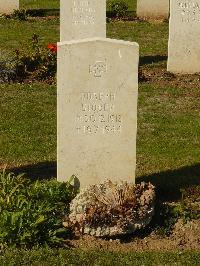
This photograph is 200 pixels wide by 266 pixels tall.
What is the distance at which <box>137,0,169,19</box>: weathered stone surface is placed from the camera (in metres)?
22.1

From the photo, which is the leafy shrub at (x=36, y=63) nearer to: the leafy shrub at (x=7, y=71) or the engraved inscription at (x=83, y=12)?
the leafy shrub at (x=7, y=71)

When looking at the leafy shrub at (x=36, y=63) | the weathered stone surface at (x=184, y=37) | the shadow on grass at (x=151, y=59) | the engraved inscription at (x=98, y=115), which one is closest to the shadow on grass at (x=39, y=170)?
the engraved inscription at (x=98, y=115)

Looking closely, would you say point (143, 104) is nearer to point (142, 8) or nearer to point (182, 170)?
point (182, 170)

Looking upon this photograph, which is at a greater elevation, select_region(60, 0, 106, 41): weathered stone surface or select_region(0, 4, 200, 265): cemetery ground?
select_region(60, 0, 106, 41): weathered stone surface

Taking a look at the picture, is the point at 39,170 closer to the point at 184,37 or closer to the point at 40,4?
the point at 184,37

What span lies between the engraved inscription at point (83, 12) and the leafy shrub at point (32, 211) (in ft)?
21.2

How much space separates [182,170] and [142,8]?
1371 centimetres

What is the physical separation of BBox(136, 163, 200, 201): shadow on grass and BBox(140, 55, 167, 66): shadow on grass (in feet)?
21.5

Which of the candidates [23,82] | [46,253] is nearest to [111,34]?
[23,82]

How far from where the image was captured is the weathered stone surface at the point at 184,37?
14.2m

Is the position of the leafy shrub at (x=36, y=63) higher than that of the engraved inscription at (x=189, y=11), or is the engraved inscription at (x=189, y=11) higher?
the engraved inscription at (x=189, y=11)

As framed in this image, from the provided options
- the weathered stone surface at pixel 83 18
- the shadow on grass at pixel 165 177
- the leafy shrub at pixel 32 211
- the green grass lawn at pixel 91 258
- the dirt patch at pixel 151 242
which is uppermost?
the weathered stone surface at pixel 83 18

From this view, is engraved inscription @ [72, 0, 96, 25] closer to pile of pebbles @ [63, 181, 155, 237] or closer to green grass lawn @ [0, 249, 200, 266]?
pile of pebbles @ [63, 181, 155, 237]

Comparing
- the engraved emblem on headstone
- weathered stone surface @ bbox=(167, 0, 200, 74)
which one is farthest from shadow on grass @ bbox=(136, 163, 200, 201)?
weathered stone surface @ bbox=(167, 0, 200, 74)
